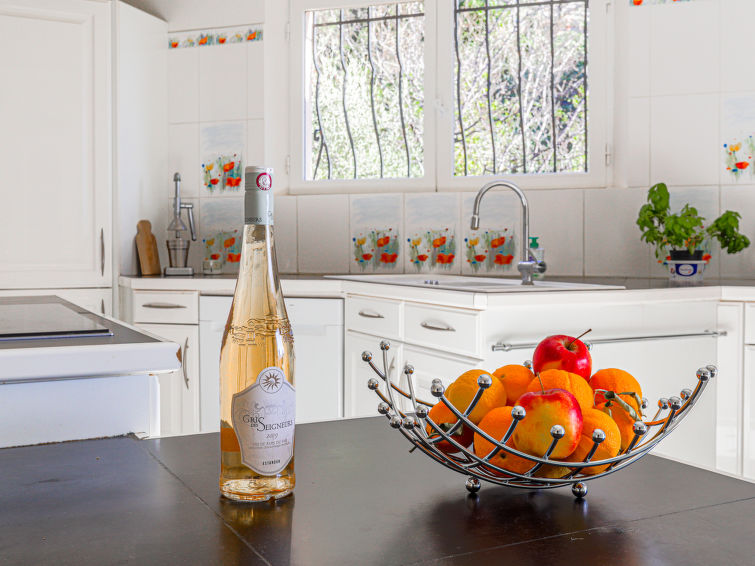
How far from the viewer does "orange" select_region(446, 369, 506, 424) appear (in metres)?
0.60

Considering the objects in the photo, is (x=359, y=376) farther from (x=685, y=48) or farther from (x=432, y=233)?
(x=685, y=48)

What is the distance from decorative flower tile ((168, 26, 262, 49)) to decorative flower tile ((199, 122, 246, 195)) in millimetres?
365

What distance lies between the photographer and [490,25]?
327 cm

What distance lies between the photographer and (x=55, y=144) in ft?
→ 10.3

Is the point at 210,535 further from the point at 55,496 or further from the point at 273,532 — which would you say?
the point at 55,496

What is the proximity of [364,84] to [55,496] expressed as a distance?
305 cm

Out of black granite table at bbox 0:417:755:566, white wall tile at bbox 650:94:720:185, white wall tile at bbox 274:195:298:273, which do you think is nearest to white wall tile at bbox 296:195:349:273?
white wall tile at bbox 274:195:298:273

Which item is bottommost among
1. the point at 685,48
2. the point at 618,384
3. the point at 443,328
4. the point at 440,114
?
the point at 443,328

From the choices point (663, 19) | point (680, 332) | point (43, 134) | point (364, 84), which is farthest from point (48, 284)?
point (663, 19)

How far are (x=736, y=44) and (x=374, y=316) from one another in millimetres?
1648

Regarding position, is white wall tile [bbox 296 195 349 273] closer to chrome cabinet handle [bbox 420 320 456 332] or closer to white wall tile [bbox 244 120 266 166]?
white wall tile [bbox 244 120 266 166]

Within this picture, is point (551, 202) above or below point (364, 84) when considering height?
below

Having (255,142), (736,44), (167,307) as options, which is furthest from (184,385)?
(736,44)


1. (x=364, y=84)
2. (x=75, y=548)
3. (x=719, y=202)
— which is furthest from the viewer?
(x=364, y=84)
